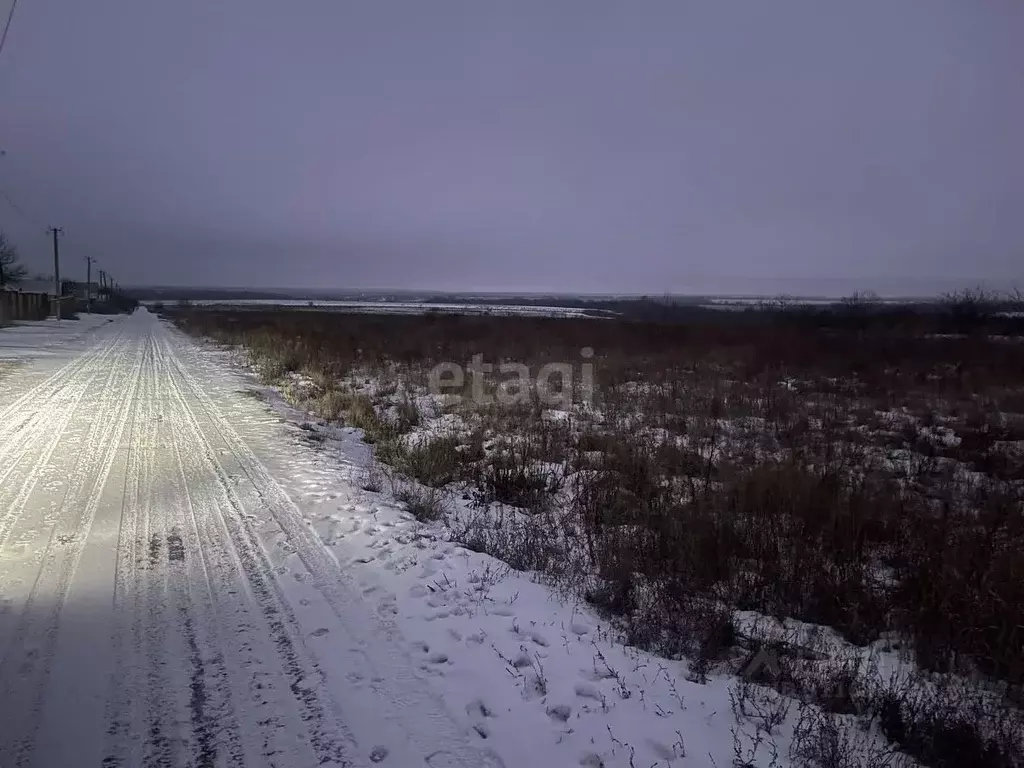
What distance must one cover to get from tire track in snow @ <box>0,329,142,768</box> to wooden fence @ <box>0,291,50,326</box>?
1449 inches

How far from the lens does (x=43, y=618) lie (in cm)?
348

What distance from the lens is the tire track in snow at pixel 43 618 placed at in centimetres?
259

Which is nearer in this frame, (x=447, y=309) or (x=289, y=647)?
(x=289, y=647)

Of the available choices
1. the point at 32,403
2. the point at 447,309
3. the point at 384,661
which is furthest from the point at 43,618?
the point at 447,309

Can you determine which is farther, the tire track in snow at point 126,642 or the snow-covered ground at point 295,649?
the snow-covered ground at point 295,649

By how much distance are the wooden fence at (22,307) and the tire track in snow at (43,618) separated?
121 ft

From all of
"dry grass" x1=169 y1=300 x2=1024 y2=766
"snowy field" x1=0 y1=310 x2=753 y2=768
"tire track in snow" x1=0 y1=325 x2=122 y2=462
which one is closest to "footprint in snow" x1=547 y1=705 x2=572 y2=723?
"snowy field" x1=0 y1=310 x2=753 y2=768

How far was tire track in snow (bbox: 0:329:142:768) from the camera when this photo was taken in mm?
2592

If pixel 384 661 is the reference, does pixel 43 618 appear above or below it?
above

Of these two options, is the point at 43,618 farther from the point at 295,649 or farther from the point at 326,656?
the point at 326,656

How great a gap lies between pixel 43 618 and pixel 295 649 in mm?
1629

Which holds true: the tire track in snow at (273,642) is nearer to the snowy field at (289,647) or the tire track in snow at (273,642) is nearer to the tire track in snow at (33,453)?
the snowy field at (289,647)

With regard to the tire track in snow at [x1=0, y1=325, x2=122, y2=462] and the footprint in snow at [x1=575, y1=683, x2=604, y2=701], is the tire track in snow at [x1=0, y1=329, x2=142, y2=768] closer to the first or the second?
the tire track in snow at [x1=0, y1=325, x2=122, y2=462]

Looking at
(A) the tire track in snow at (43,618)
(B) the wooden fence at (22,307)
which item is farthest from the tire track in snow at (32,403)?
(B) the wooden fence at (22,307)
